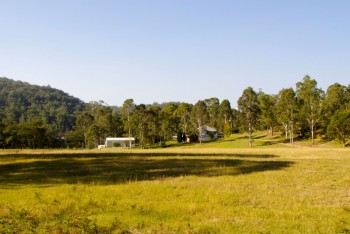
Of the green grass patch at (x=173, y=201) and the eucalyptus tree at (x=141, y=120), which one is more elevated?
the eucalyptus tree at (x=141, y=120)

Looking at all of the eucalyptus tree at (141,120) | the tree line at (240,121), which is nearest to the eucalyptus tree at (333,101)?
the tree line at (240,121)

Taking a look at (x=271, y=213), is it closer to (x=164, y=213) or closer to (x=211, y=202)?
(x=211, y=202)

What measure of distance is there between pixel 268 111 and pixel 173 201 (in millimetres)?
98667

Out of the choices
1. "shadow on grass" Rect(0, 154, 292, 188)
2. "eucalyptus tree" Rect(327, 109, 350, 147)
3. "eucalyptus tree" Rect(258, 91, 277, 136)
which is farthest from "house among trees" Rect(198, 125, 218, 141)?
"shadow on grass" Rect(0, 154, 292, 188)

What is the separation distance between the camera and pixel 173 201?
16094 millimetres

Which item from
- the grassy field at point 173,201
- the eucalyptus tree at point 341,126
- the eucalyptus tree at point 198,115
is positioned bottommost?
the grassy field at point 173,201

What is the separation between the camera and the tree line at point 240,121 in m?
89.9

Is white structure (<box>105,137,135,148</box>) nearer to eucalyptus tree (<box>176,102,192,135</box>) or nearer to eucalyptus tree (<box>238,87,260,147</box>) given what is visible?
eucalyptus tree (<box>176,102,192,135</box>)

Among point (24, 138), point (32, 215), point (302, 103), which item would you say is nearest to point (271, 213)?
point (32, 215)

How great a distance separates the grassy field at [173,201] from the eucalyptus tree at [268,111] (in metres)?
79.5

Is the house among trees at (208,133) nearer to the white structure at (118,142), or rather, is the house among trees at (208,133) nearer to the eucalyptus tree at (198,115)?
the eucalyptus tree at (198,115)

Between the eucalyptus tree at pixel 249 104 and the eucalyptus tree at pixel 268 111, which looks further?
the eucalyptus tree at pixel 268 111

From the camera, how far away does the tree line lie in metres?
89.9

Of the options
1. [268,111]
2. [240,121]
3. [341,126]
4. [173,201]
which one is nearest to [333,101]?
[341,126]
